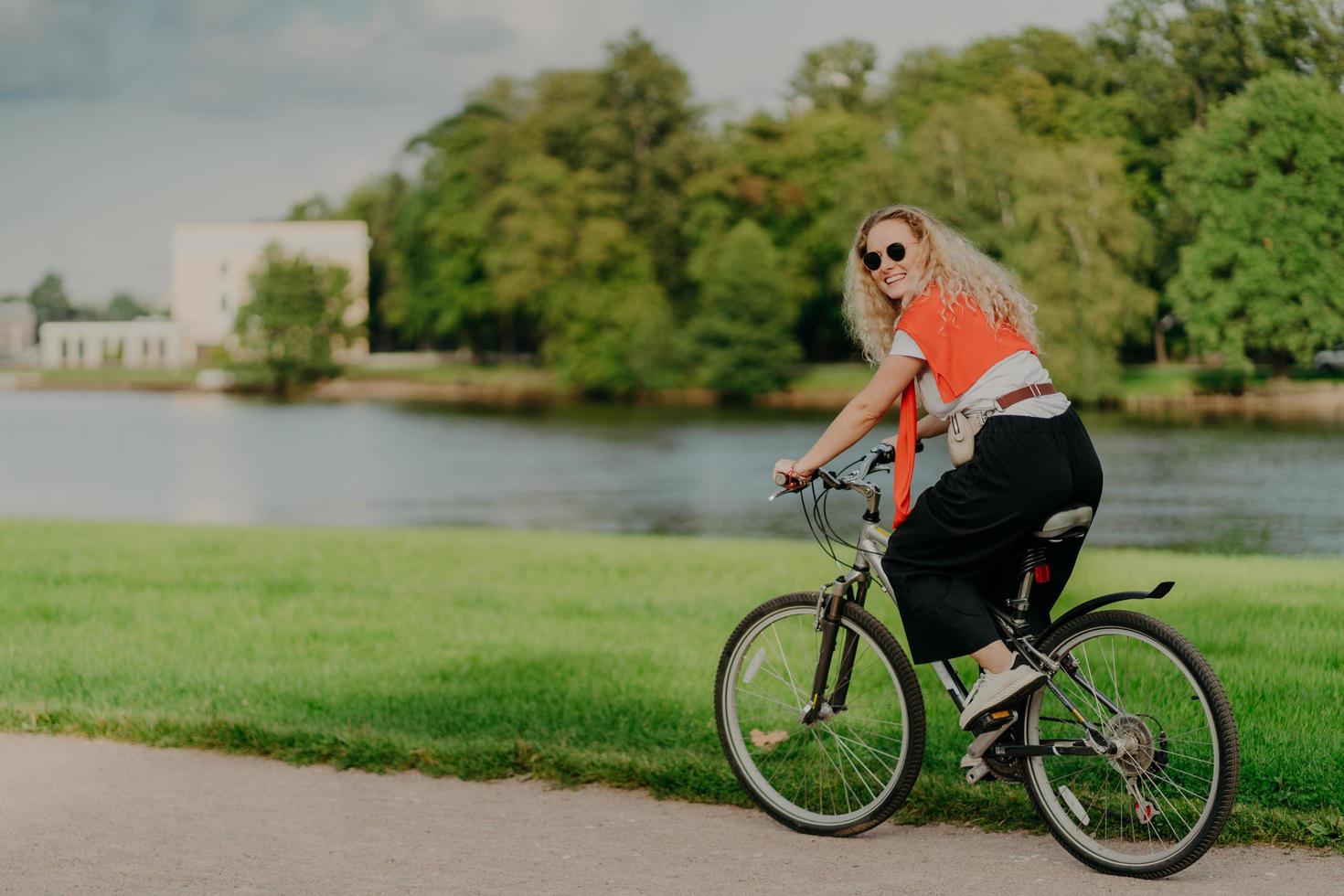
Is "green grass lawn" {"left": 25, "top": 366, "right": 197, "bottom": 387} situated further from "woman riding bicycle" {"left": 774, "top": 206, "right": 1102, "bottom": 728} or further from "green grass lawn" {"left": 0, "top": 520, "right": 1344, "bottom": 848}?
"woman riding bicycle" {"left": 774, "top": 206, "right": 1102, "bottom": 728}

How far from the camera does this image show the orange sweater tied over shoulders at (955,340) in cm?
383

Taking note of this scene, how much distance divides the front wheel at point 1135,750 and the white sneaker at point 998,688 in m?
0.08

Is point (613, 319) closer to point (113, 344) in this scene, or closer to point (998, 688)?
point (998, 688)

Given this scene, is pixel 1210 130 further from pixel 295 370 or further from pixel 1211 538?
pixel 295 370

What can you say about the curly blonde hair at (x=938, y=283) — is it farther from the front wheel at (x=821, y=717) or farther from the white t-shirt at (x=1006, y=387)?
the front wheel at (x=821, y=717)

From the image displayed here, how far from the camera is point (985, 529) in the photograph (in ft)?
12.4

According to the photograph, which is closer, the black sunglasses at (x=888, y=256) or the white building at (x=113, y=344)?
the black sunglasses at (x=888, y=256)

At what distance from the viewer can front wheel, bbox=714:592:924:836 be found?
4.14m

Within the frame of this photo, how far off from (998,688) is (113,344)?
140m

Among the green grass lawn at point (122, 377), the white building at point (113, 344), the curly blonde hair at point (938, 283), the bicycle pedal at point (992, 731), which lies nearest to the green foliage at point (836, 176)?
the green grass lawn at point (122, 377)

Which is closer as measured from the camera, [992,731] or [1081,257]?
[992,731]

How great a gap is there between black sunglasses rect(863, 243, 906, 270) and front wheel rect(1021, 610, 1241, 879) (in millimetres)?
1109

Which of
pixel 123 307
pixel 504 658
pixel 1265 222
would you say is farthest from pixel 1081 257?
pixel 123 307

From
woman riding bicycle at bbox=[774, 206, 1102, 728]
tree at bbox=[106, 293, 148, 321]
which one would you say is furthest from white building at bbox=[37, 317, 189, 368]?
woman riding bicycle at bbox=[774, 206, 1102, 728]
